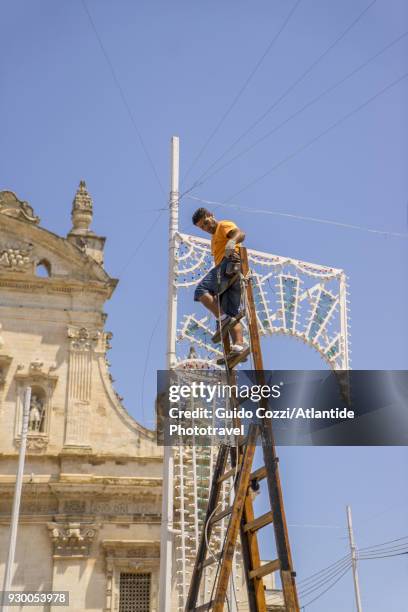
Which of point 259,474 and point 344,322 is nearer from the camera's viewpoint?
point 259,474

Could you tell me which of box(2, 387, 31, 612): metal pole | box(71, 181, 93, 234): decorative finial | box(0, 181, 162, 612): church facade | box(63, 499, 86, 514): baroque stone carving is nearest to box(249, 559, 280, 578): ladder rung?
box(2, 387, 31, 612): metal pole

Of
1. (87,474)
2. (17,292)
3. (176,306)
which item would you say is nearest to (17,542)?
(87,474)

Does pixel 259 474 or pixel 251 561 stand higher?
pixel 259 474

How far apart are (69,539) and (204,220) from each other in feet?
45.4

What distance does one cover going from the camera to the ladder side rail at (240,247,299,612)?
5.59 metres

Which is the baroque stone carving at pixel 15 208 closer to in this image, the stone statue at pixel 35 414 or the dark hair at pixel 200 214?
the stone statue at pixel 35 414

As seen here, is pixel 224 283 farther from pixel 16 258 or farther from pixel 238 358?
pixel 16 258

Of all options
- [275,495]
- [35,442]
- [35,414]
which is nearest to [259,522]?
[275,495]

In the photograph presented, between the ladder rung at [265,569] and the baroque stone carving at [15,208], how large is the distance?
1689 cm

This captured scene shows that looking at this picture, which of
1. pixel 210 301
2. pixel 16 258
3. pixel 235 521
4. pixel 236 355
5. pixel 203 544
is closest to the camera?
pixel 235 521

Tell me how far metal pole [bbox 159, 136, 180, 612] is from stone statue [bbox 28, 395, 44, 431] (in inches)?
379

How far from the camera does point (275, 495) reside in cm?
584

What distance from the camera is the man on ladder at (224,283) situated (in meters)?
6.77

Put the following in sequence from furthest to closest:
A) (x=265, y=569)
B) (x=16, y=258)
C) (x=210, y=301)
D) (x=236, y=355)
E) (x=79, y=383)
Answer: (x=16, y=258)
(x=79, y=383)
(x=210, y=301)
(x=236, y=355)
(x=265, y=569)
